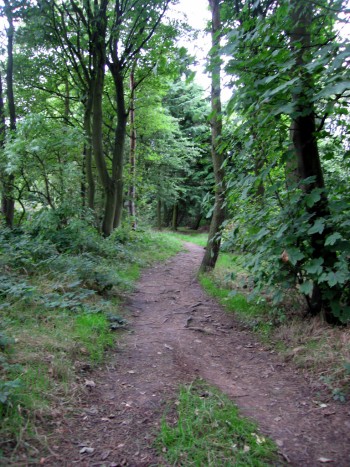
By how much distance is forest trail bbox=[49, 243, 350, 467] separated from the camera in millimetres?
2520

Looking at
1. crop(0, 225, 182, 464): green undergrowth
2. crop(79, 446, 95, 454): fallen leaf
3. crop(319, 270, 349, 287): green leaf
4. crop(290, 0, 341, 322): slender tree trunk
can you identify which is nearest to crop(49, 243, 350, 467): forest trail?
crop(79, 446, 95, 454): fallen leaf

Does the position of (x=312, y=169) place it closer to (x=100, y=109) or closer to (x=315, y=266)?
(x=315, y=266)

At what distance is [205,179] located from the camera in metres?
6.57

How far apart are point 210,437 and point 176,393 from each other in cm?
72

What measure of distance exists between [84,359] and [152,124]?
48.2 feet

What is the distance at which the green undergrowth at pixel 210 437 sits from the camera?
240 centimetres

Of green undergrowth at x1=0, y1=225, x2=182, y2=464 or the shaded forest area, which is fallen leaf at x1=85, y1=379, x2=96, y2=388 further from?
the shaded forest area

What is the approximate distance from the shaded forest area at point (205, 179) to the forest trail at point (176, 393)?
1.18 ft

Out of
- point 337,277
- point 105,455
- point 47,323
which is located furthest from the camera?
point 47,323

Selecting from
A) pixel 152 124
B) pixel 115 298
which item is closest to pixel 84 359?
pixel 115 298

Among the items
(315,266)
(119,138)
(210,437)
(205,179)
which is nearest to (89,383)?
(210,437)

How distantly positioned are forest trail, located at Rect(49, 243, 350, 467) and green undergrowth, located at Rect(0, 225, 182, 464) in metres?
0.23

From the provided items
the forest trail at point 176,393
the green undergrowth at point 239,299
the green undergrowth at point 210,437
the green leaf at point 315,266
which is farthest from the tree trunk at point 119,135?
the green undergrowth at point 210,437

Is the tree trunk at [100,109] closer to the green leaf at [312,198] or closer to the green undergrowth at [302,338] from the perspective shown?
the green undergrowth at [302,338]
